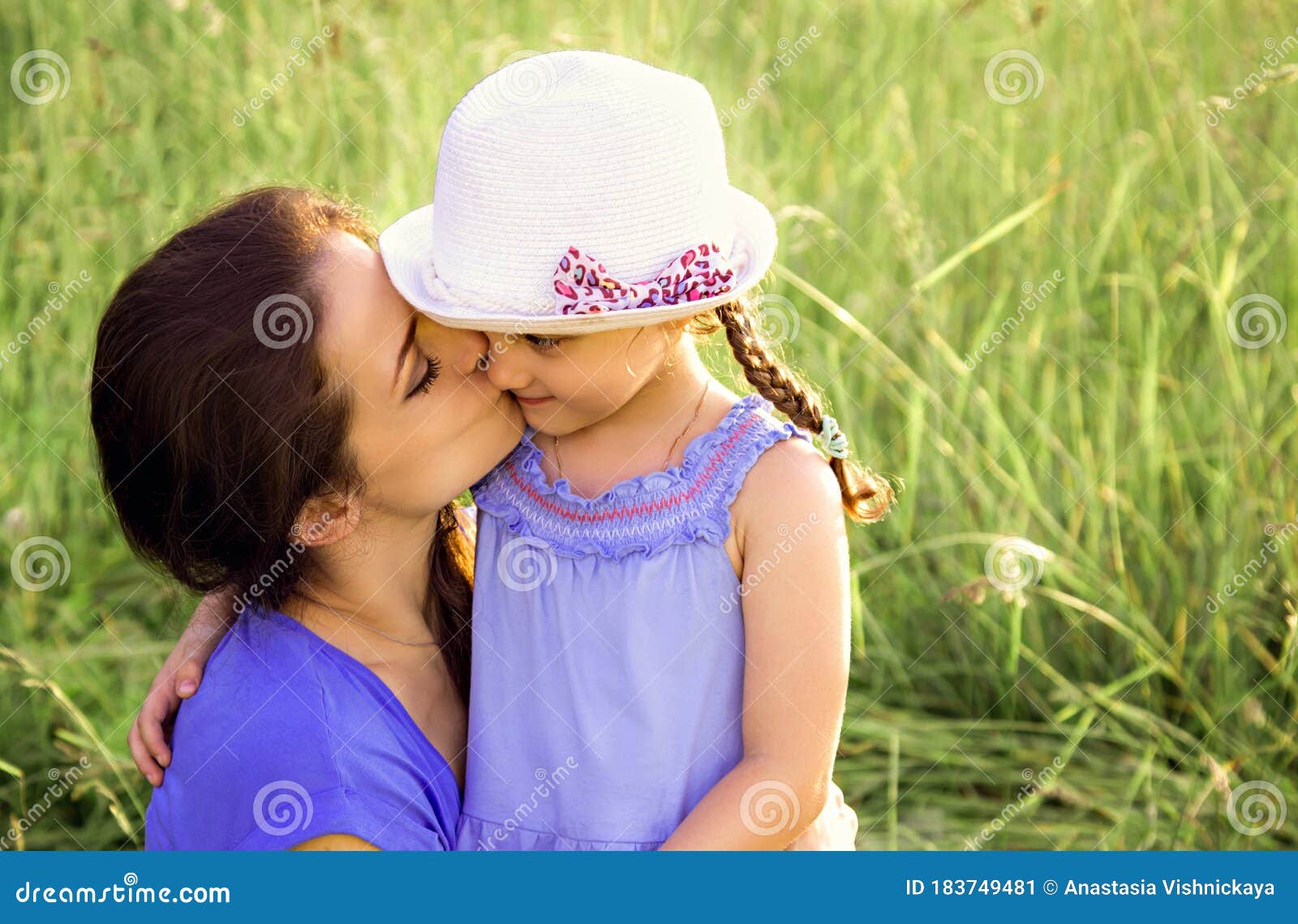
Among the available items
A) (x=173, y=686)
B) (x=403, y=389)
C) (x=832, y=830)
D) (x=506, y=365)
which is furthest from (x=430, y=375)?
(x=832, y=830)

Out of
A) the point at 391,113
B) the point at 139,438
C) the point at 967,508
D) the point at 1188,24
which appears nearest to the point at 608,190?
the point at 139,438

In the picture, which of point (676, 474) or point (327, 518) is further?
point (327, 518)

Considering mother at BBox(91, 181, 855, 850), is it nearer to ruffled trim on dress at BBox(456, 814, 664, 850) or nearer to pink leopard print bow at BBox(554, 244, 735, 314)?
ruffled trim on dress at BBox(456, 814, 664, 850)

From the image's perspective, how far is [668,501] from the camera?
6.63 feet

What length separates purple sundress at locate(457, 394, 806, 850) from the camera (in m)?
2.01

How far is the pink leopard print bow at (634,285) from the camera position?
182cm

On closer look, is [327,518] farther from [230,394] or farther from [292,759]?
[292,759]

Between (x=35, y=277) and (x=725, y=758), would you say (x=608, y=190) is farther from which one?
(x=35, y=277)

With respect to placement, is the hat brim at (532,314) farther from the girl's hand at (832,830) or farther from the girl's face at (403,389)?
the girl's hand at (832,830)

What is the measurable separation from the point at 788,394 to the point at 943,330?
5.39ft

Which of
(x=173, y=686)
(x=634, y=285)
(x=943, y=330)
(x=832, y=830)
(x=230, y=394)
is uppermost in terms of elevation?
(x=634, y=285)

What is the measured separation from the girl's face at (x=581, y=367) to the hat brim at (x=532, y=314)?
0.06 meters

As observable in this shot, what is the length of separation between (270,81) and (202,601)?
2.10m

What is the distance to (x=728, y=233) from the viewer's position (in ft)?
6.51
